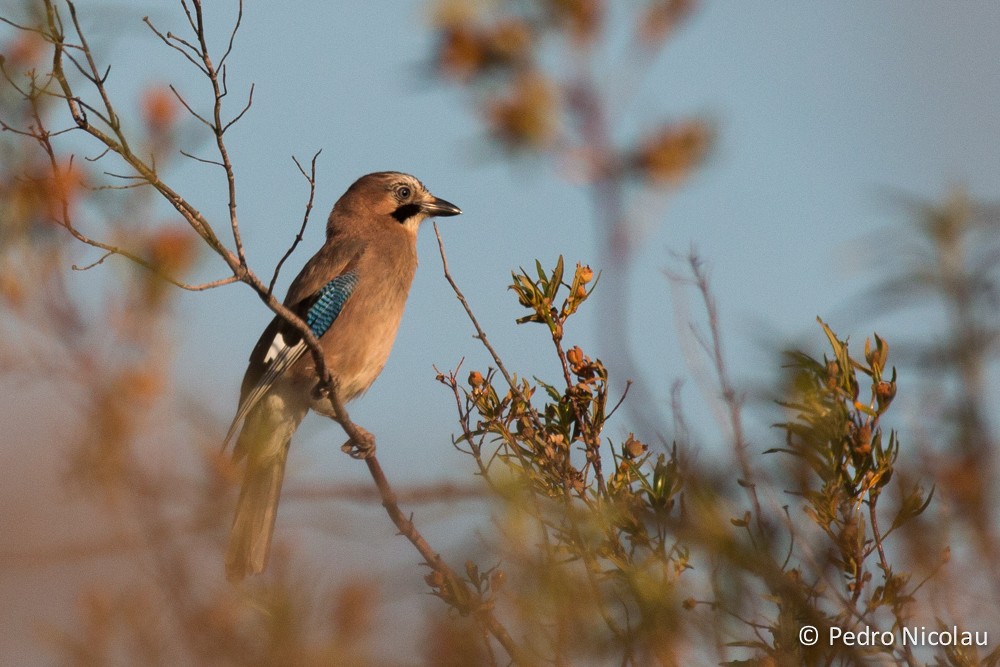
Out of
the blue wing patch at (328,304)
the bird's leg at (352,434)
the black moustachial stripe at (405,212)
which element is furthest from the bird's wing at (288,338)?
the black moustachial stripe at (405,212)

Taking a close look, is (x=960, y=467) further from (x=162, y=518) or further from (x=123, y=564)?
(x=123, y=564)

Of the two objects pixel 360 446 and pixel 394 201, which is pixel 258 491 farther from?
pixel 394 201

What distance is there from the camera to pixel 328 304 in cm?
483

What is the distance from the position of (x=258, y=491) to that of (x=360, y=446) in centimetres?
62

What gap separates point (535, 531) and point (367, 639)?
1.44ft

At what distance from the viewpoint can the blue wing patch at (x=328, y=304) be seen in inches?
189

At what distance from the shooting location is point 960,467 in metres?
1.88

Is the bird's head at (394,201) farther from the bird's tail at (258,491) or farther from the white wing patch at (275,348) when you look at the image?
the bird's tail at (258,491)

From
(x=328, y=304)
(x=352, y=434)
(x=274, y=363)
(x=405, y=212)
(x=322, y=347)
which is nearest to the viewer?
(x=352, y=434)

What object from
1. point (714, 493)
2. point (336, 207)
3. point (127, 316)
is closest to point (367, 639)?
point (714, 493)

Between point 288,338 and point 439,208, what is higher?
point 439,208

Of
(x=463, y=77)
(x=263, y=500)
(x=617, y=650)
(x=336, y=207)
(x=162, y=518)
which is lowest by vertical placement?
(x=617, y=650)

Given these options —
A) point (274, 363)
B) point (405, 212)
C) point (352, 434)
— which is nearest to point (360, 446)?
point (352, 434)

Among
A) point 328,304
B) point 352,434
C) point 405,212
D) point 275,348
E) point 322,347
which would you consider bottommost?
point 352,434
